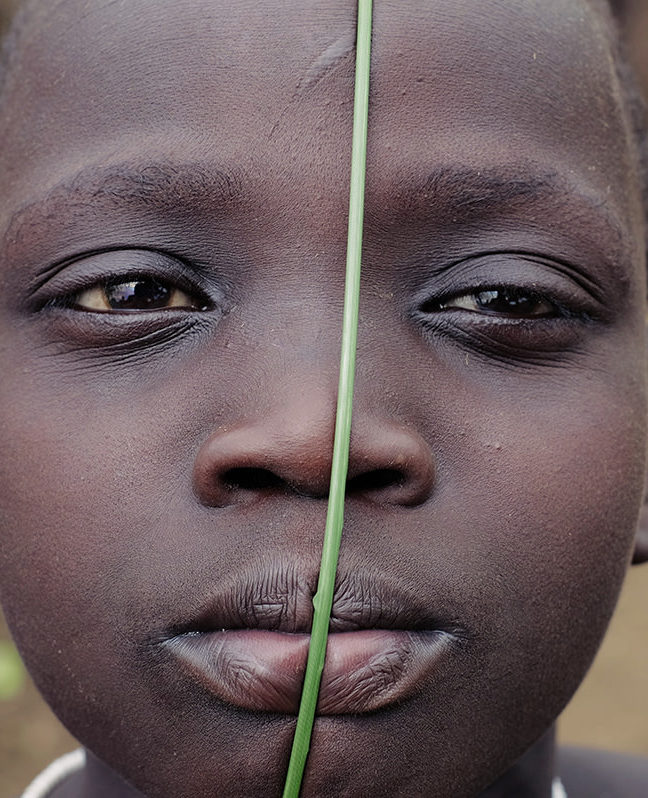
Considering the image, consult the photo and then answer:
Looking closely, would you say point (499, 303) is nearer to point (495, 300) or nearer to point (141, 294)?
point (495, 300)

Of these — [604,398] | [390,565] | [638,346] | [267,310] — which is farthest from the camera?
[638,346]

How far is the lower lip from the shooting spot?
1091 mm

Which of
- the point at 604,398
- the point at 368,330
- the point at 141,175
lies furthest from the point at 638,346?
the point at 141,175

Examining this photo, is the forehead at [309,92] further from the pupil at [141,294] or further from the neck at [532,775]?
the neck at [532,775]

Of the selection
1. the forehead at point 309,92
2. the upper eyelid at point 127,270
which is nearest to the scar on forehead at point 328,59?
the forehead at point 309,92

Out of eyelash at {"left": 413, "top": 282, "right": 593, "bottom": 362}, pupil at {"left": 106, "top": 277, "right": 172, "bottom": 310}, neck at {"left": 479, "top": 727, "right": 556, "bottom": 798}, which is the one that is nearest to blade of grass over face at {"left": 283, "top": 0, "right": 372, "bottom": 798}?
eyelash at {"left": 413, "top": 282, "right": 593, "bottom": 362}

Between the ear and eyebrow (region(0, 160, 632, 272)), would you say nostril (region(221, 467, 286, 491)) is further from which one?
the ear

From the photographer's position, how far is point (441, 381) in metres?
1.20

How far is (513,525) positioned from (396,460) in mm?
162

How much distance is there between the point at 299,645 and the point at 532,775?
62 cm

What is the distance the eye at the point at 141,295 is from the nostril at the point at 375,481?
290mm

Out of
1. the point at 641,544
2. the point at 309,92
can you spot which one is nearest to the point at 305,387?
the point at 309,92

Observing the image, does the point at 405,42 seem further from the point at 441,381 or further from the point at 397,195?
the point at 441,381

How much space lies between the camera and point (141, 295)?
1274mm
